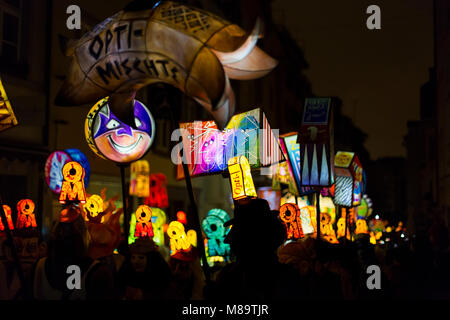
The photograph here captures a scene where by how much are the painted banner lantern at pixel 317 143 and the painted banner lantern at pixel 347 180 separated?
3285 mm

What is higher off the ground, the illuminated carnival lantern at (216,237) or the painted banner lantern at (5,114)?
the painted banner lantern at (5,114)

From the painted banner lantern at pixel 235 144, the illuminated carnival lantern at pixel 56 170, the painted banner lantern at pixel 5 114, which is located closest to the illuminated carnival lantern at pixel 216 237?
the painted banner lantern at pixel 235 144

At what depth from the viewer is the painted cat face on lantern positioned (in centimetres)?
666

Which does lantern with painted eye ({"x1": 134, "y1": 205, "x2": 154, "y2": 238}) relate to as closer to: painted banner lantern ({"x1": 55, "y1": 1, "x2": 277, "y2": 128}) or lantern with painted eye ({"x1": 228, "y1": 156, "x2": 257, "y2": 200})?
lantern with painted eye ({"x1": 228, "y1": 156, "x2": 257, "y2": 200})

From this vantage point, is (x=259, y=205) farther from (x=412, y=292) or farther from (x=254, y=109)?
(x=412, y=292)

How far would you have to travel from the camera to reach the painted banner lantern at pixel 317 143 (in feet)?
31.1

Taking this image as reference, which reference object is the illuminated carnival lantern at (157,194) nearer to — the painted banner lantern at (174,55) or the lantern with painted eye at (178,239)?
the lantern with painted eye at (178,239)

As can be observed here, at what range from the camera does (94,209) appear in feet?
25.5

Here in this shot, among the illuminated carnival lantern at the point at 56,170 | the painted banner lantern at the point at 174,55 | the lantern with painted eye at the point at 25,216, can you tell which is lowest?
the lantern with painted eye at the point at 25,216

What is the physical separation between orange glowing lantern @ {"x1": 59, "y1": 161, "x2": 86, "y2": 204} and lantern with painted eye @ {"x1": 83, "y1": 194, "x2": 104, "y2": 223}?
2.08 ft
